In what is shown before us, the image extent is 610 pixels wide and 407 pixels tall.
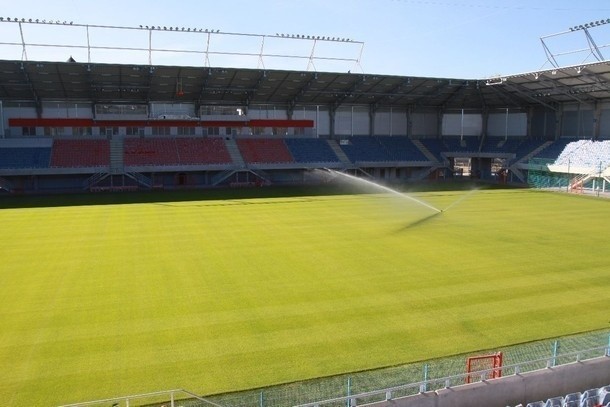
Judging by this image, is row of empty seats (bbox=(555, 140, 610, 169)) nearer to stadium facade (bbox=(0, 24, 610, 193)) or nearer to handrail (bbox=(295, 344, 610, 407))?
stadium facade (bbox=(0, 24, 610, 193))

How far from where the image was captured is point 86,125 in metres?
53.5

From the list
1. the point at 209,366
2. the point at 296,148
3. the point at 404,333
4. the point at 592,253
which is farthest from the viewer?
the point at 296,148

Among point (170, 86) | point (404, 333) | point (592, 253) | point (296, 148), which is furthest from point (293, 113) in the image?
point (404, 333)

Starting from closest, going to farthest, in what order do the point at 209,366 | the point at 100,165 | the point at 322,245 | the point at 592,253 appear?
the point at 209,366, the point at 592,253, the point at 322,245, the point at 100,165

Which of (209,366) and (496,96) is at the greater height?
(496,96)

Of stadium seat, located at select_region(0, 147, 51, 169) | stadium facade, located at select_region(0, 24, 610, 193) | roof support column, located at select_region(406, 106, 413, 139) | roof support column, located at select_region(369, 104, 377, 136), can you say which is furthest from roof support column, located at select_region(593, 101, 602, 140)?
stadium seat, located at select_region(0, 147, 51, 169)

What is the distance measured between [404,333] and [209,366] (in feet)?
17.2

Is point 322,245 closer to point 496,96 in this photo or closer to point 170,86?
point 170,86

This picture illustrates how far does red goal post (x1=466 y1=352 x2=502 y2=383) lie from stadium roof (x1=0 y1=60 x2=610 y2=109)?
38413 mm

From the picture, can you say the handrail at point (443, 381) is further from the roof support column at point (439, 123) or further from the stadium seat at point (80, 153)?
the roof support column at point (439, 123)

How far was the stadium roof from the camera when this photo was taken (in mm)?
45031

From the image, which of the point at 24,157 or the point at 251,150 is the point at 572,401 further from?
the point at 24,157

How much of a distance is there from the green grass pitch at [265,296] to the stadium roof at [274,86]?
62.4ft

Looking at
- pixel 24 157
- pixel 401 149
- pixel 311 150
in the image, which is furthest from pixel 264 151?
pixel 24 157
